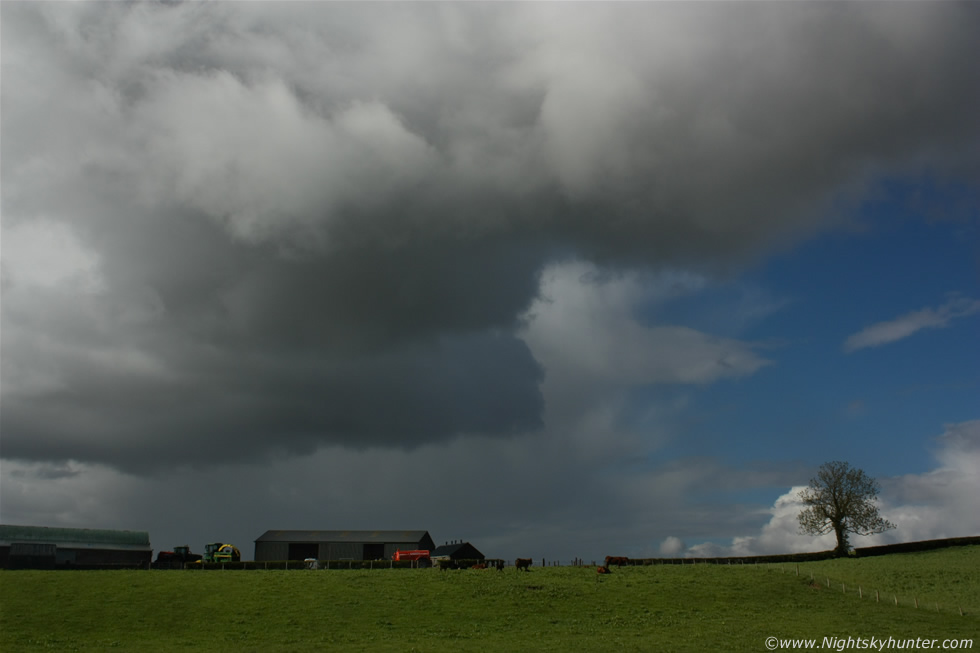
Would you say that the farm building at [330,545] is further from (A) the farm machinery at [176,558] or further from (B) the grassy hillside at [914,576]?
(B) the grassy hillside at [914,576]

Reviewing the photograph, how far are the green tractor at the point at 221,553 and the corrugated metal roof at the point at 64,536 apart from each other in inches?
1003

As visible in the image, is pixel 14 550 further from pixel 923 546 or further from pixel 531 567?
pixel 923 546

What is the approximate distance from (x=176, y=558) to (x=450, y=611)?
52.1 m

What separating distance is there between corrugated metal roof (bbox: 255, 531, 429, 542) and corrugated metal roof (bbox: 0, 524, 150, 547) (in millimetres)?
21939

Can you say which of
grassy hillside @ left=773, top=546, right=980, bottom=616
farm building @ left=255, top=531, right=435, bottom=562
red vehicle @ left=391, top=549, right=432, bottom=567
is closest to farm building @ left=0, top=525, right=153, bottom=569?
farm building @ left=255, top=531, right=435, bottom=562

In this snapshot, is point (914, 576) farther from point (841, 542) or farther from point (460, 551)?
point (460, 551)

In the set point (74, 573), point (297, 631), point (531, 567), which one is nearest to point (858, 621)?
point (531, 567)

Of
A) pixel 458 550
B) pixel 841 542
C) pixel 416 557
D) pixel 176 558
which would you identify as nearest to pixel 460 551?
pixel 458 550

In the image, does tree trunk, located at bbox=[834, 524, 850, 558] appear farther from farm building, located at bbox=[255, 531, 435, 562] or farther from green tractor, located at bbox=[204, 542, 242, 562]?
green tractor, located at bbox=[204, 542, 242, 562]

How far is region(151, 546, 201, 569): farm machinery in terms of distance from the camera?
84688 mm

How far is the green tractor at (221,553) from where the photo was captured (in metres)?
97.0

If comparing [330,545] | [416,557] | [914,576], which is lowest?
[914,576]

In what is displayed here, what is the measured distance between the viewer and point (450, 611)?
57.3m

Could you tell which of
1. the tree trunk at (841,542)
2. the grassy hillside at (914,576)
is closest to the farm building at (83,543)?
the grassy hillside at (914,576)
